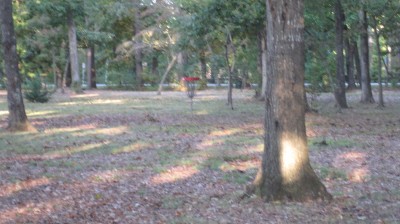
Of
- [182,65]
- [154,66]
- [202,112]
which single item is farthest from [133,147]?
[154,66]

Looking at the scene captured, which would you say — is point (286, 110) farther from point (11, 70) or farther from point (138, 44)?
point (138, 44)

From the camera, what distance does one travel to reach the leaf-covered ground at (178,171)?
8250 mm

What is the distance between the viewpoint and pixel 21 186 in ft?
34.0

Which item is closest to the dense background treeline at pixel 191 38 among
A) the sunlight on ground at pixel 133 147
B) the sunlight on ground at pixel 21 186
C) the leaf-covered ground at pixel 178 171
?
the leaf-covered ground at pixel 178 171

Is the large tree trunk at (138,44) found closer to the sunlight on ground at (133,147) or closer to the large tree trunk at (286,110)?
the sunlight on ground at (133,147)

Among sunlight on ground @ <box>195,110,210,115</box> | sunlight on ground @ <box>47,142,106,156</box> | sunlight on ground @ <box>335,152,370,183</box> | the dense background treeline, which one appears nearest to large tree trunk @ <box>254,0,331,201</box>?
sunlight on ground @ <box>335,152,370,183</box>

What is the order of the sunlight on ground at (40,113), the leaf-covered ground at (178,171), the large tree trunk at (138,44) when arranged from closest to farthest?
the leaf-covered ground at (178,171) → the sunlight on ground at (40,113) → the large tree trunk at (138,44)

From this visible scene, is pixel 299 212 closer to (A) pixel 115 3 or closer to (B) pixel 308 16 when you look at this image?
(B) pixel 308 16

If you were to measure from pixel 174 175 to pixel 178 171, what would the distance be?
0.40 m

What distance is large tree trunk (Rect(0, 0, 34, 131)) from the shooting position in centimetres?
1658

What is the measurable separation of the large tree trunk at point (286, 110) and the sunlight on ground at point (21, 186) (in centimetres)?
399

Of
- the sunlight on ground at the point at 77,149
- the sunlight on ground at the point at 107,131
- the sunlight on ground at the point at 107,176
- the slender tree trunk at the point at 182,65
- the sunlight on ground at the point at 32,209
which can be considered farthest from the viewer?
the slender tree trunk at the point at 182,65

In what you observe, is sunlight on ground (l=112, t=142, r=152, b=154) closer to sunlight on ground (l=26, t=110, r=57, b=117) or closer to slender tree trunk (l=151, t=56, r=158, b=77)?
sunlight on ground (l=26, t=110, r=57, b=117)

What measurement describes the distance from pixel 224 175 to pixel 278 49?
3.59m
